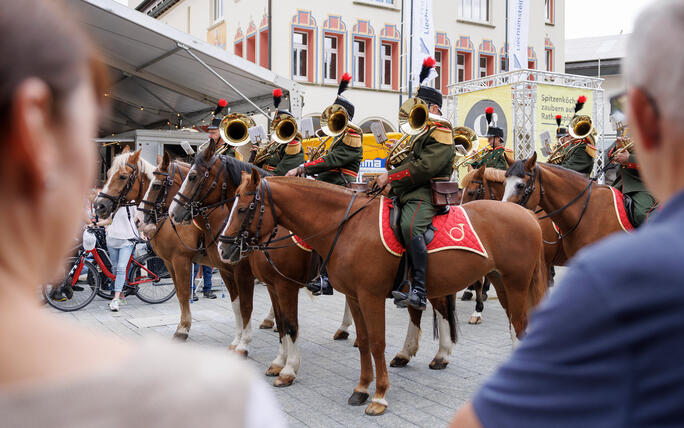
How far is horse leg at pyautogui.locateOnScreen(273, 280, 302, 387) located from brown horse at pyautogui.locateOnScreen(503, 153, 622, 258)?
279 cm

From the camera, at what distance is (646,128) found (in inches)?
38.6

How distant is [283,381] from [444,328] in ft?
5.90

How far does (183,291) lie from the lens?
7.54 m

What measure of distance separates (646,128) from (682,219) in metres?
0.17

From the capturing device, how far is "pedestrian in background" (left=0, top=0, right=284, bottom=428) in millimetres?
621

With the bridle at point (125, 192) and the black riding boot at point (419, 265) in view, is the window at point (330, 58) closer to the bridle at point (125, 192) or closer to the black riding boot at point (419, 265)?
the bridle at point (125, 192)

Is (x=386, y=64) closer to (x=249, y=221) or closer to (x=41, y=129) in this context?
(x=249, y=221)

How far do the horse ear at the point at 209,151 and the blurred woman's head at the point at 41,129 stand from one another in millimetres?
6151

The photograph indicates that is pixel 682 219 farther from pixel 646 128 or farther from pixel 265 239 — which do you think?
pixel 265 239

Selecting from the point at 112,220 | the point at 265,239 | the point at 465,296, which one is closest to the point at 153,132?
the point at 112,220

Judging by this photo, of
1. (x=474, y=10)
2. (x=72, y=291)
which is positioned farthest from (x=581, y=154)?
(x=474, y=10)

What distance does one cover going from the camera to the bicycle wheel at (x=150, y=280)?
1032 centimetres

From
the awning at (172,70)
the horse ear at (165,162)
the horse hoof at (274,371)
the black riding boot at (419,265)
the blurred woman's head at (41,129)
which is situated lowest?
the horse hoof at (274,371)

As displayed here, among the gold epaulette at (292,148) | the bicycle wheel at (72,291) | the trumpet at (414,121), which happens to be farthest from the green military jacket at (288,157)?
the bicycle wheel at (72,291)
